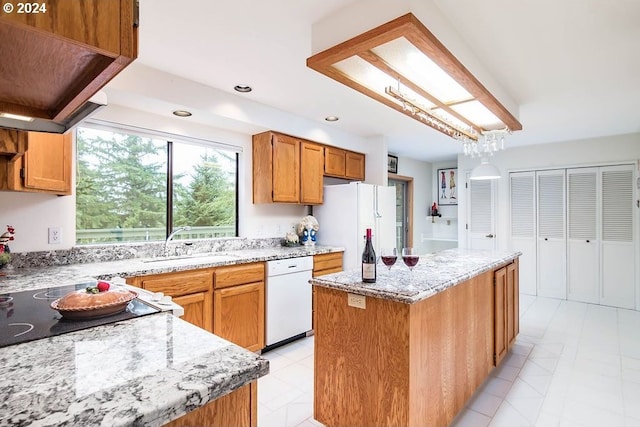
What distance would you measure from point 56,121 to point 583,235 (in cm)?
603

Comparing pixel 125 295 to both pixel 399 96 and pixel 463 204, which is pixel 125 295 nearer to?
pixel 399 96

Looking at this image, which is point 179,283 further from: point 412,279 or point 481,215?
point 481,215

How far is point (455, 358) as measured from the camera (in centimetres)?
199

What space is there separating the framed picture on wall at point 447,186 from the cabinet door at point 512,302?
335 centimetres

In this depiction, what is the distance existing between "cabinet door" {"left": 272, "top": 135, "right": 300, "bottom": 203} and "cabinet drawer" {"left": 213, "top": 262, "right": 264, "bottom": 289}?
84 centimetres

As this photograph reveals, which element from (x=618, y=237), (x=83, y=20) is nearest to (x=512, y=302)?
(x=618, y=237)

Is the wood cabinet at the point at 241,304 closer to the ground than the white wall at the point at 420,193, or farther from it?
closer to the ground

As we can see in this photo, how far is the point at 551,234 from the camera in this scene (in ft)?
16.7

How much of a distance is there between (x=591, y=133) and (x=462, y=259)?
3404mm

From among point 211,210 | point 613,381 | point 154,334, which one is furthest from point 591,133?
point 154,334

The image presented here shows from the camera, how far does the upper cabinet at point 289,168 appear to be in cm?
349

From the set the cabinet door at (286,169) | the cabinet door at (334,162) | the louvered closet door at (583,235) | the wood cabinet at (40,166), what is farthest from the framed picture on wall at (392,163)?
the wood cabinet at (40,166)

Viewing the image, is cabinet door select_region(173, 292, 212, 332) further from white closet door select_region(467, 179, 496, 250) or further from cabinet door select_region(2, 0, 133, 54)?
white closet door select_region(467, 179, 496, 250)

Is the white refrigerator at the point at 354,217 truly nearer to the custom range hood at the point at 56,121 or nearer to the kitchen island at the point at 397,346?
the kitchen island at the point at 397,346
